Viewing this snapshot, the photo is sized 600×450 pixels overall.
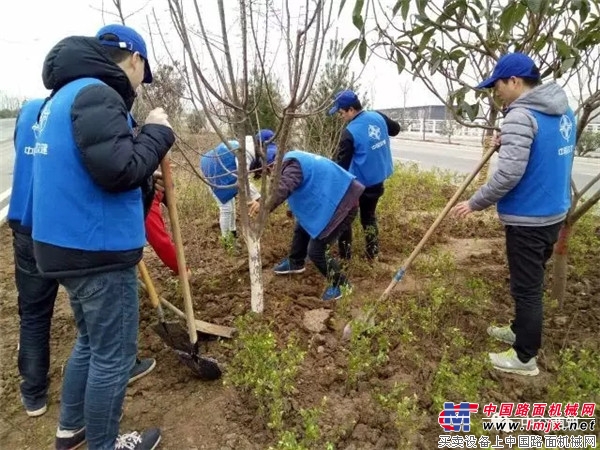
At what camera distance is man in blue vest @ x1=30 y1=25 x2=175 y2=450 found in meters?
1.38

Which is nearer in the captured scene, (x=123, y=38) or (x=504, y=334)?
(x=123, y=38)

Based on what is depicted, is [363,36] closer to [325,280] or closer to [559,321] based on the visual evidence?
[325,280]

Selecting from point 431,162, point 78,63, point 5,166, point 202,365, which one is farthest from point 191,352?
point 431,162

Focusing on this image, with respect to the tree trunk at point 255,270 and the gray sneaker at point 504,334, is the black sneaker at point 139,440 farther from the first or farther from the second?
the gray sneaker at point 504,334

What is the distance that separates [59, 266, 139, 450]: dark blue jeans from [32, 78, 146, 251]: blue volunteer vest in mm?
149

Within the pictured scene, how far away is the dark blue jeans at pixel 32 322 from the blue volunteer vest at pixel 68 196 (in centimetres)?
65

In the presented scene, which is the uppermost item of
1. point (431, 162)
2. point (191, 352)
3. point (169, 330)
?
point (169, 330)

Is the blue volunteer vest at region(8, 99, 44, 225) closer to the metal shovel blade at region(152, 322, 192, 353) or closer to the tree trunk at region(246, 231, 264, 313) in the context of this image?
the metal shovel blade at region(152, 322, 192, 353)

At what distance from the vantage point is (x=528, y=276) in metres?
2.29

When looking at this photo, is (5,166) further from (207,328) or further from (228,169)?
(207,328)

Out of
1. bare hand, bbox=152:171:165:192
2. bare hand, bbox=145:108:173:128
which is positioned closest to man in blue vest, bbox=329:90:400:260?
bare hand, bbox=152:171:165:192

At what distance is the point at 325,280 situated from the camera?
3529mm

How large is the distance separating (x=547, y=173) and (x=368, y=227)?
1.82 metres

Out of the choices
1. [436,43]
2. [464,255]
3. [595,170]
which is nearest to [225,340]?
[436,43]
